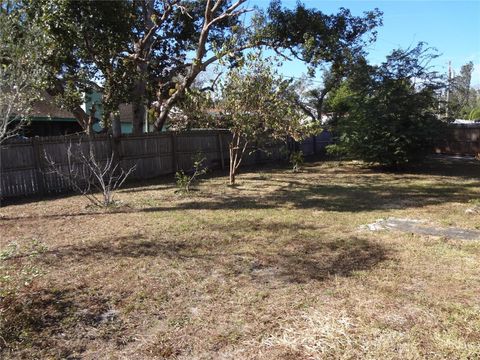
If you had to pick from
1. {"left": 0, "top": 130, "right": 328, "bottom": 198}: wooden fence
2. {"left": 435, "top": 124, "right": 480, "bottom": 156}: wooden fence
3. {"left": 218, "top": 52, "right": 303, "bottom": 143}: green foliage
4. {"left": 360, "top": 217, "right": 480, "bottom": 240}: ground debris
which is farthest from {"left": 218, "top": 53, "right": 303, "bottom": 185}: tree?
{"left": 435, "top": 124, "right": 480, "bottom": 156}: wooden fence

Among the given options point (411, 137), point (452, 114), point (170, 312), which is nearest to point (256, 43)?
point (411, 137)

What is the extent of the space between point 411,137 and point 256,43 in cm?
604

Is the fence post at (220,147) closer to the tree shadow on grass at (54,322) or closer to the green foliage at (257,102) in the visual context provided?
the green foliage at (257,102)

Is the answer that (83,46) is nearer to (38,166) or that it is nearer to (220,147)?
(38,166)

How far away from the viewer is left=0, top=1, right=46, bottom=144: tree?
20.7ft

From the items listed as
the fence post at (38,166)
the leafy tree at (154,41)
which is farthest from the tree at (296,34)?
the fence post at (38,166)

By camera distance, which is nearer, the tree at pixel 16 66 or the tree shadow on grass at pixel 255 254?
the tree shadow on grass at pixel 255 254

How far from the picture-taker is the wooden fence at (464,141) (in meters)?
21.3

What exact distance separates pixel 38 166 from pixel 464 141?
19702mm

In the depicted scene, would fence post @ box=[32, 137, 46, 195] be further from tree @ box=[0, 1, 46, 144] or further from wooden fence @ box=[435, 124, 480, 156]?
wooden fence @ box=[435, 124, 480, 156]

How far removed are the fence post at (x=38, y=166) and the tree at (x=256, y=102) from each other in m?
4.88

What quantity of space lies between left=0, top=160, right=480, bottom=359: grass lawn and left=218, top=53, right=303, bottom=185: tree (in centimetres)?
287

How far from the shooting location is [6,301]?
159 inches

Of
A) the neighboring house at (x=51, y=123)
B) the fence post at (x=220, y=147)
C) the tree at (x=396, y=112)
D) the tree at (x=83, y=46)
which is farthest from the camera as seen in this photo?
the neighboring house at (x=51, y=123)
